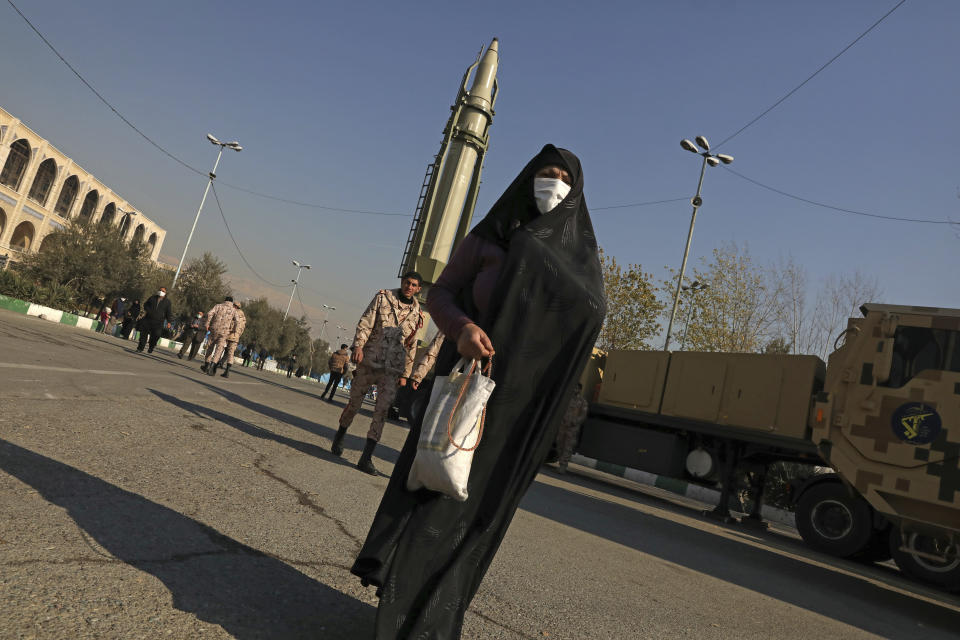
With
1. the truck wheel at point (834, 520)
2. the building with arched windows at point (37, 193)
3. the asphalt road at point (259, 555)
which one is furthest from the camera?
the building with arched windows at point (37, 193)

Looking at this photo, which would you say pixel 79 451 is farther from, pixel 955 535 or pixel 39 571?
pixel 955 535

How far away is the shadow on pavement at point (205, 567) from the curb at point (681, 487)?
35.0 feet

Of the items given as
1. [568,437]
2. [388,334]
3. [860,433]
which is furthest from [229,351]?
[860,433]

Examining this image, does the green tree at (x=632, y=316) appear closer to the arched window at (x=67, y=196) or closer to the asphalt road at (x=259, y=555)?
the asphalt road at (x=259, y=555)

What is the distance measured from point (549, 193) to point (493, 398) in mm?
795

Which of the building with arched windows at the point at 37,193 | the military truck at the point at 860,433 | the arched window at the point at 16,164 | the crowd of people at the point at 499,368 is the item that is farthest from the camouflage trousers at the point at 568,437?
the arched window at the point at 16,164

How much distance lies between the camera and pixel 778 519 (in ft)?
45.4

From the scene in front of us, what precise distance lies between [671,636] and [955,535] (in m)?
5.21

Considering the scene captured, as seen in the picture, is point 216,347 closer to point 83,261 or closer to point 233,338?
point 233,338

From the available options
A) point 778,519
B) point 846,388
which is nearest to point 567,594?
point 846,388

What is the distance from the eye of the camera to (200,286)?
48.3 metres

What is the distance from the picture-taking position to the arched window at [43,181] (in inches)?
1997

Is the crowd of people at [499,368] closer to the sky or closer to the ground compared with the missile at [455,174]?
closer to the ground

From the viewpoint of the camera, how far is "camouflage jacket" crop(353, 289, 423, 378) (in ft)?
20.0
